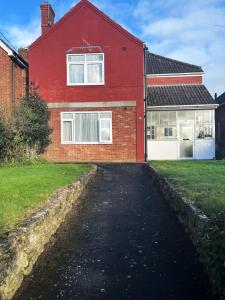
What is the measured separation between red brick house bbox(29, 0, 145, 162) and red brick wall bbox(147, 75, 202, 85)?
6.03m

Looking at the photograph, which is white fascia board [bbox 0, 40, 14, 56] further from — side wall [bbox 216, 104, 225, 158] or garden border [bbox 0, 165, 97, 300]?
side wall [bbox 216, 104, 225, 158]

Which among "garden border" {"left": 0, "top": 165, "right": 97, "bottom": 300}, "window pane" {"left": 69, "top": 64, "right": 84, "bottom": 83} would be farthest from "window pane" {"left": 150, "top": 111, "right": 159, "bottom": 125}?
"garden border" {"left": 0, "top": 165, "right": 97, "bottom": 300}

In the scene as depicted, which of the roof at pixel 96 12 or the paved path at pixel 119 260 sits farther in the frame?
the roof at pixel 96 12

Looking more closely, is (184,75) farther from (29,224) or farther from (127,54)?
(29,224)

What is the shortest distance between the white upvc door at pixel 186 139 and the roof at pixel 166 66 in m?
5.55

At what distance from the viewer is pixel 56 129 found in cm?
2283

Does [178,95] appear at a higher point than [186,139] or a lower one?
higher

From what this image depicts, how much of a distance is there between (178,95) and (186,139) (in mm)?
3047

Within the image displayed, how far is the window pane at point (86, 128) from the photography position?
74.6 feet

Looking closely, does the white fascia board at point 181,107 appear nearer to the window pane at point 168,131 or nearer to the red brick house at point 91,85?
the window pane at point 168,131

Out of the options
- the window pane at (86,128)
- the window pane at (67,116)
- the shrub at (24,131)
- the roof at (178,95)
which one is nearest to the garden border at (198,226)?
the shrub at (24,131)

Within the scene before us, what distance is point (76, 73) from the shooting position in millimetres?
22844

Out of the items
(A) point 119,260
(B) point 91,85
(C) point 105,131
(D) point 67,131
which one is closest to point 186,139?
(C) point 105,131

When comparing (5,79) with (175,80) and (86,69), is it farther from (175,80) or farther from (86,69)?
(175,80)
